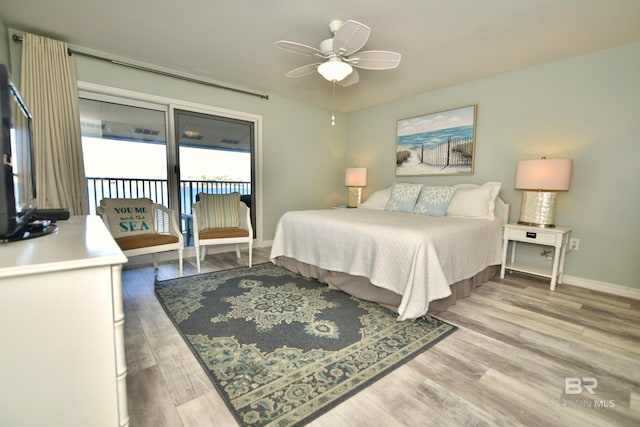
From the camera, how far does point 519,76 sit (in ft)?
10.3

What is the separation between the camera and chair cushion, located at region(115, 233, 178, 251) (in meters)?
2.58

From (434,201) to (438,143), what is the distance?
3.61 ft

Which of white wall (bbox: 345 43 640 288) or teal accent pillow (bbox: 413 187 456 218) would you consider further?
teal accent pillow (bbox: 413 187 456 218)

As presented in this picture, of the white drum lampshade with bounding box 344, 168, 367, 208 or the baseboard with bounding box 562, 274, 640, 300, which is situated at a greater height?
the white drum lampshade with bounding box 344, 168, 367, 208

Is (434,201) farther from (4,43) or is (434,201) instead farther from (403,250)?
(4,43)

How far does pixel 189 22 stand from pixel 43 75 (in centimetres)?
155

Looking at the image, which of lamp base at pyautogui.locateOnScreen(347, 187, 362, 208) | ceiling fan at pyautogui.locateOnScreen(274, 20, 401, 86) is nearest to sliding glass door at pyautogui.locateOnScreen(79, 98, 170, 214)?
ceiling fan at pyautogui.locateOnScreen(274, 20, 401, 86)

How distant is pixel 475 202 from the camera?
3.07 m

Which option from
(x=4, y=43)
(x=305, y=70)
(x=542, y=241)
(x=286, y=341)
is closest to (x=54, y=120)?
(x=4, y=43)

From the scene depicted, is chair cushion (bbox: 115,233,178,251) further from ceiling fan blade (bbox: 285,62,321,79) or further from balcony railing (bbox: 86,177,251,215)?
ceiling fan blade (bbox: 285,62,321,79)

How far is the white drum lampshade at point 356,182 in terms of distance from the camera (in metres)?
4.40

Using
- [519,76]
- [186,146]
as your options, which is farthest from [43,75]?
[519,76]

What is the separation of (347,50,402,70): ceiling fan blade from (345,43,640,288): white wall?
71.4 inches

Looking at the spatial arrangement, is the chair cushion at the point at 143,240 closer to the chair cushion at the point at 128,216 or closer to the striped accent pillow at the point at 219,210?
the chair cushion at the point at 128,216
